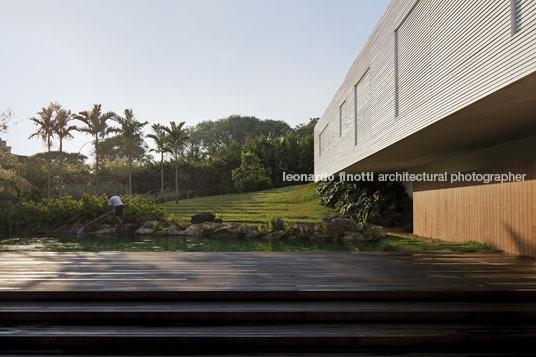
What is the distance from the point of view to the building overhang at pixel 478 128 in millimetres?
4258

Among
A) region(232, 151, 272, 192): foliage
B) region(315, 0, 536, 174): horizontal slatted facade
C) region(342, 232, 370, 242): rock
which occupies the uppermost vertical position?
region(315, 0, 536, 174): horizontal slatted facade

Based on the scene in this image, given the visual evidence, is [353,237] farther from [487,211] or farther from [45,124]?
[45,124]

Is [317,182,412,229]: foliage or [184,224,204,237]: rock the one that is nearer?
[184,224,204,237]: rock

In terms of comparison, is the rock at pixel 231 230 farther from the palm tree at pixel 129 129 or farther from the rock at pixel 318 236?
the palm tree at pixel 129 129

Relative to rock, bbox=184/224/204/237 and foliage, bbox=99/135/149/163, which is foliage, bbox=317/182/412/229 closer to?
rock, bbox=184/224/204/237

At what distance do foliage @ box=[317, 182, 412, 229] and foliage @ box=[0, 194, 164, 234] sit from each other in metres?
8.41

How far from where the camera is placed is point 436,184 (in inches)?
386

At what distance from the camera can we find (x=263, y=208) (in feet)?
63.7

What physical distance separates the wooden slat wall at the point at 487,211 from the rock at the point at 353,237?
6.20 ft

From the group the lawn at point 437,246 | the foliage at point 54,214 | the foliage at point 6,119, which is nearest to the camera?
the lawn at point 437,246

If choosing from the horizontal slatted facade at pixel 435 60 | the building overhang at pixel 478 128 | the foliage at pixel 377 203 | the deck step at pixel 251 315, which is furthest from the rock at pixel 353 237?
the deck step at pixel 251 315

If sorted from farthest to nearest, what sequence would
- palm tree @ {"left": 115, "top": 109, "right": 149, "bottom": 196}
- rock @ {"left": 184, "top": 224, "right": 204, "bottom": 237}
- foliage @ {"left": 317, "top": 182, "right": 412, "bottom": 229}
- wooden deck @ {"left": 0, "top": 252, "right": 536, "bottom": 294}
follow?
palm tree @ {"left": 115, "top": 109, "right": 149, "bottom": 196} < foliage @ {"left": 317, "top": 182, "right": 412, "bottom": 229} < rock @ {"left": 184, "top": 224, "right": 204, "bottom": 237} < wooden deck @ {"left": 0, "top": 252, "right": 536, "bottom": 294}

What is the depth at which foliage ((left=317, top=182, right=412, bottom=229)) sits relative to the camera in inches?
545

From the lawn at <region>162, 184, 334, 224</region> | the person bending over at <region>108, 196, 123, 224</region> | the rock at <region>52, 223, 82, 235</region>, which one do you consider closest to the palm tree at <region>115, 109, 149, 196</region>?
the lawn at <region>162, 184, 334, 224</region>
